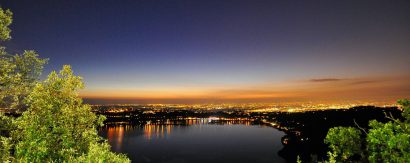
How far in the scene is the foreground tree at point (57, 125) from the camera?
8.45 m

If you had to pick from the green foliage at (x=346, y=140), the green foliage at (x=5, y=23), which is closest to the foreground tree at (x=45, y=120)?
the green foliage at (x=5, y=23)

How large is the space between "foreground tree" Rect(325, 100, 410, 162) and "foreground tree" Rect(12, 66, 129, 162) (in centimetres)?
861

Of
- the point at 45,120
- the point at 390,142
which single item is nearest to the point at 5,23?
the point at 45,120

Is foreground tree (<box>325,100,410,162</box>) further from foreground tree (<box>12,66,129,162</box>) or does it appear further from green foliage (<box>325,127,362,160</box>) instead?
foreground tree (<box>12,66,129,162</box>)

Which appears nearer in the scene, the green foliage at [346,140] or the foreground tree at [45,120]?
the foreground tree at [45,120]

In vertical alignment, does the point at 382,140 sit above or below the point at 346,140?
above

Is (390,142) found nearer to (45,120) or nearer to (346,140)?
(346,140)

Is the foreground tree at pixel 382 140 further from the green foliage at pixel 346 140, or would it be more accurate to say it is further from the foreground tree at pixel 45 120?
the foreground tree at pixel 45 120

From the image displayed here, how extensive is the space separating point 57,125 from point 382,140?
35.6 ft

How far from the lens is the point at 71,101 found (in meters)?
9.70

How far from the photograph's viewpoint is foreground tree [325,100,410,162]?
8547mm

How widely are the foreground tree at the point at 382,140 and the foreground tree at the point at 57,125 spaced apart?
8610 millimetres

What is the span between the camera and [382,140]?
9.06m

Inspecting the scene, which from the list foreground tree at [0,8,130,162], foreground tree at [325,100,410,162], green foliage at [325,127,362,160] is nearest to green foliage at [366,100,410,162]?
foreground tree at [325,100,410,162]
